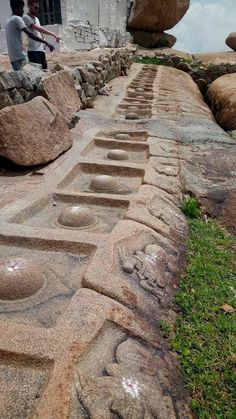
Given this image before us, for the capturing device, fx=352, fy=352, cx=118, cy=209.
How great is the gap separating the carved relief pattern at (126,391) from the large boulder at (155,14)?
25.7 m

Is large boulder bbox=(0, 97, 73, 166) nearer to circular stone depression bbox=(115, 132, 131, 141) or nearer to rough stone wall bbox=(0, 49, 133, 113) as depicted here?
rough stone wall bbox=(0, 49, 133, 113)

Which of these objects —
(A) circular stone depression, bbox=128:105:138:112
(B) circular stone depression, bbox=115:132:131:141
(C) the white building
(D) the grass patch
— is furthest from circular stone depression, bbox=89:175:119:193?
(C) the white building

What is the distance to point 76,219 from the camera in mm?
3240

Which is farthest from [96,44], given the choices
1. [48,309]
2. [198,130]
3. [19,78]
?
[48,309]

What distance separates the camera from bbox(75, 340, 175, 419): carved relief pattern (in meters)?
1.65

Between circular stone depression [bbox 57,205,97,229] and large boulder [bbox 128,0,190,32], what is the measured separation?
79.2ft

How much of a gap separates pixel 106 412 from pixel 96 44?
18.4m

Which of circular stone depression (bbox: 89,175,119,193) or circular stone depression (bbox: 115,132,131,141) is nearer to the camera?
circular stone depression (bbox: 89,175,119,193)

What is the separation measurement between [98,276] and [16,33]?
4949 millimetres

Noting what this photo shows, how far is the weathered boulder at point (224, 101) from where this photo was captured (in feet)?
35.7

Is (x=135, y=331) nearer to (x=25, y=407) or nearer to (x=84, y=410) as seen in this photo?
(x=84, y=410)

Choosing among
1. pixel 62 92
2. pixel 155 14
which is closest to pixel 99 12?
pixel 155 14

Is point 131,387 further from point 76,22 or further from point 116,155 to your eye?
point 76,22

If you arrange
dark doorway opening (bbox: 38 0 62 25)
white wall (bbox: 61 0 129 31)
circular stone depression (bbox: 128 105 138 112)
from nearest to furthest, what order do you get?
1. circular stone depression (bbox: 128 105 138 112)
2. dark doorway opening (bbox: 38 0 62 25)
3. white wall (bbox: 61 0 129 31)
